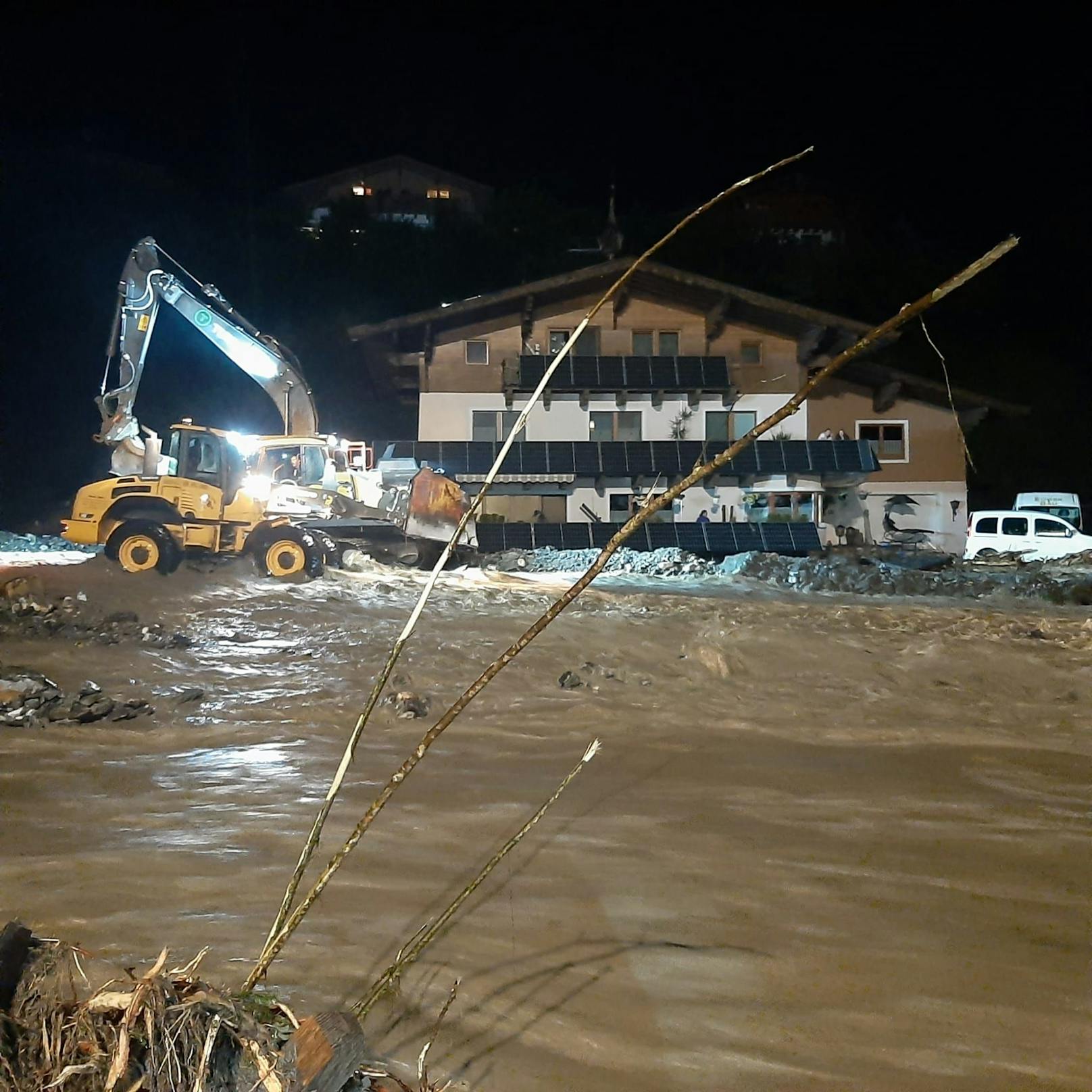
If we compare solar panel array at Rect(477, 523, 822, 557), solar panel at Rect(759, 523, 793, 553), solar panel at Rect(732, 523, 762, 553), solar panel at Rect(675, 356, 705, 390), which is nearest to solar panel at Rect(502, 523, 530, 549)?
solar panel array at Rect(477, 523, 822, 557)

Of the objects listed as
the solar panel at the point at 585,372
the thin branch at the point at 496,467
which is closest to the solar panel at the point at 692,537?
the solar panel at the point at 585,372

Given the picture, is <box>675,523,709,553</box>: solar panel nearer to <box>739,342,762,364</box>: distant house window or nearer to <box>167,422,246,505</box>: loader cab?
<box>739,342,762,364</box>: distant house window

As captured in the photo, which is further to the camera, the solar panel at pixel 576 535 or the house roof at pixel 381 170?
the house roof at pixel 381 170

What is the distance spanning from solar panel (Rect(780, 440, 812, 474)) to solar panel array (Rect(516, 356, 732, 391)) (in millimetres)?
2496

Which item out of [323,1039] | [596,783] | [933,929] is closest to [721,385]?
[596,783]

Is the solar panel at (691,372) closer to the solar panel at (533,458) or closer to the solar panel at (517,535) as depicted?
the solar panel at (533,458)

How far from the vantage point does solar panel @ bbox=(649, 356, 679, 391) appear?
30.0 metres

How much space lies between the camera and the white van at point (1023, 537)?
23.7 m

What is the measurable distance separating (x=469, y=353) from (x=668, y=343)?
605 centimetres

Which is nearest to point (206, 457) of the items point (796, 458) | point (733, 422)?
point (733, 422)

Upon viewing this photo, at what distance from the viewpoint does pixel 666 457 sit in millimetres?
29719

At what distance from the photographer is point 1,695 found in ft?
28.9

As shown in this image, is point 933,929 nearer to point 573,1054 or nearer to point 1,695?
point 573,1054

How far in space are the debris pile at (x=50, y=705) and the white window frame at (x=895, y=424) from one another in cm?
2616
